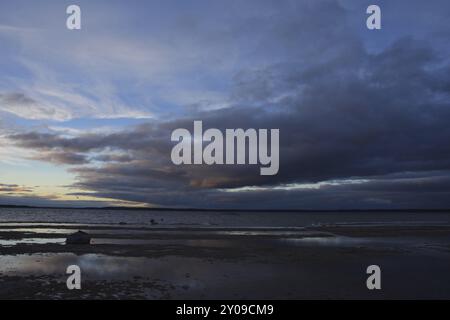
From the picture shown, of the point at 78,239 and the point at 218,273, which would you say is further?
the point at 78,239

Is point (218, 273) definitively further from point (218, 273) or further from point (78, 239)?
point (78, 239)

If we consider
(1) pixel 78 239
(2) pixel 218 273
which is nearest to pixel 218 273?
(2) pixel 218 273

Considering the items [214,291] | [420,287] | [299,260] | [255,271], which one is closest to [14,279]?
[214,291]

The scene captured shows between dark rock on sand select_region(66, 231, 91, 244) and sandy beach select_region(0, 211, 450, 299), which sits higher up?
dark rock on sand select_region(66, 231, 91, 244)

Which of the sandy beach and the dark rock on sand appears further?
the dark rock on sand

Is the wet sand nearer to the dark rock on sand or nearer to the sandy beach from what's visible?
the sandy beach

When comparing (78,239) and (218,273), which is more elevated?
(78,239)

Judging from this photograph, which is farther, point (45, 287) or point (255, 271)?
point (255, 271)

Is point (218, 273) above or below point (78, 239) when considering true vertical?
below

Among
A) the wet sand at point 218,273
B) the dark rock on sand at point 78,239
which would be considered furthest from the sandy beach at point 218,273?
the dark rock on sand at point 78,239

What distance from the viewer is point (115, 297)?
1412cm

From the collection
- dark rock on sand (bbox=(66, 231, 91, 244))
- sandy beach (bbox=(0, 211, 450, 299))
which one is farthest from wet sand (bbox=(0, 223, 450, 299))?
dark rock on sand (bbox=(66, 231, 91, 244))
